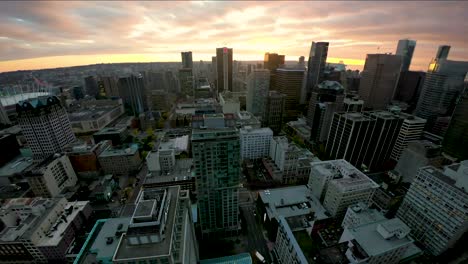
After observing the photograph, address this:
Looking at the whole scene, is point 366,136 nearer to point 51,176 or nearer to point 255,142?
point 255,142

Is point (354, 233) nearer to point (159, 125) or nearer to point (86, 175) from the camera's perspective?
point (86, 175)

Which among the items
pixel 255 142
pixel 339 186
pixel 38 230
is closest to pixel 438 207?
pixel 339 186

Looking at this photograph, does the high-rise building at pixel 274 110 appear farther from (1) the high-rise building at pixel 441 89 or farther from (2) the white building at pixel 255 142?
(1) the high-rise building at pixel 441 89

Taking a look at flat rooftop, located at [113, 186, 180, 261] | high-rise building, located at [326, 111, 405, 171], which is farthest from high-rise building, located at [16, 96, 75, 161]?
high-rise building, located at [326, 111, 405, 171]

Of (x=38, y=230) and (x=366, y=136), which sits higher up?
(x=366, y=136)

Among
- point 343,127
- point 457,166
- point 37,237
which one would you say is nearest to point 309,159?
point 343,127

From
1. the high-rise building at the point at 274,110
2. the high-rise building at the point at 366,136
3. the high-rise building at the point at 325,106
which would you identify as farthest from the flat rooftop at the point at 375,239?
the high-rise building at the point at 274,110
